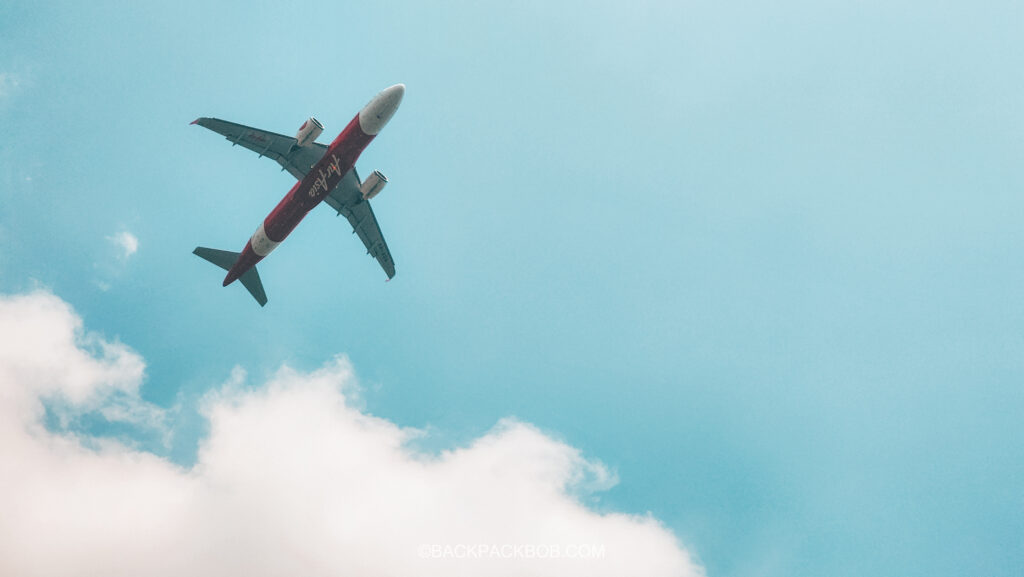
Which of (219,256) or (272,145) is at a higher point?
(272,145)

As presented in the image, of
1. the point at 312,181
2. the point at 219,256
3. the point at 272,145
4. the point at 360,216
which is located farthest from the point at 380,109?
the point at 219,256

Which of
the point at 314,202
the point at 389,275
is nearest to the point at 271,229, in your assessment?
the point at 314,202

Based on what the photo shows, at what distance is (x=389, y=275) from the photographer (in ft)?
215

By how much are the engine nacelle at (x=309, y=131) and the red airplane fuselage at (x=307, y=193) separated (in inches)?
108

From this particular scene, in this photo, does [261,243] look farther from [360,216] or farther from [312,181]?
[360,216]

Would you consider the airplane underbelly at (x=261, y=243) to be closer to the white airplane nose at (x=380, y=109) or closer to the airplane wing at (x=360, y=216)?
the airplane wing at (x=360, y=216)

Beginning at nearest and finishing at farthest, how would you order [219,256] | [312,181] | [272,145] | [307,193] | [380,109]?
[380,109] → [312,181] → [307,193] → [272,145] → [219,256]

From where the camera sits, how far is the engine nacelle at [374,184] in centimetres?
5678

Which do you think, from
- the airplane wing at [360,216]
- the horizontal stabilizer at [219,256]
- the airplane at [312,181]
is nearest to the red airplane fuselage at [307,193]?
the airplane at [312,181]

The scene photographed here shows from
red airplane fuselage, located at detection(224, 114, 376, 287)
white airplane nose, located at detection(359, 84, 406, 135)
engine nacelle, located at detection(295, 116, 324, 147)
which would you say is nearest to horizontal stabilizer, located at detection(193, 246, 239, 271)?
red airplane fuselage, located at detection(224, 114, 376, 287)

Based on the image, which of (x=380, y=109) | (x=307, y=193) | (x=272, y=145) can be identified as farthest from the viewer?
(x=272, y=145)

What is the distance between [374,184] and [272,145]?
31.5 feet

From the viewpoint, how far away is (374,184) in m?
56.9

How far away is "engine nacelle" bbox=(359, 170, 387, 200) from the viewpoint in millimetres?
56781
